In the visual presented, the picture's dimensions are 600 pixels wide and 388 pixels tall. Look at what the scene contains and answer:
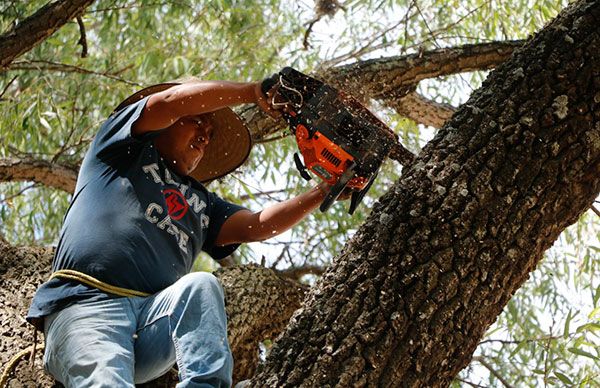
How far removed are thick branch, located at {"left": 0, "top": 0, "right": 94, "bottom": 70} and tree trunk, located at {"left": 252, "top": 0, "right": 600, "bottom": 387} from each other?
1772mm

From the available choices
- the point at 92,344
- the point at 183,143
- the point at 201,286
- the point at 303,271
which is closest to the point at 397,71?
the point at 303,271

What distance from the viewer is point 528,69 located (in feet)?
6.86

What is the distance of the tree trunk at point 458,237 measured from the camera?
1.89m

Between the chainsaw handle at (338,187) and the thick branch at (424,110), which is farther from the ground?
the thick branch at (424,110)

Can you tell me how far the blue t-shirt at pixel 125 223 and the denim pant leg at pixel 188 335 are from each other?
132 millimetres

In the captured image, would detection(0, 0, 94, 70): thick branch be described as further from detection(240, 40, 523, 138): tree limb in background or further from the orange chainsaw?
the orange chainsaw

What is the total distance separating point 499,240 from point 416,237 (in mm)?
185

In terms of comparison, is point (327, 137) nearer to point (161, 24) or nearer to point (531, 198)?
point (531, 198)

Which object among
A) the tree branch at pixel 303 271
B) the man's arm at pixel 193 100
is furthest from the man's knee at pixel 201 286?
the tree branch at pixel 303 271

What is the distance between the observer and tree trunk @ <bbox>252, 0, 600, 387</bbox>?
1.89 m

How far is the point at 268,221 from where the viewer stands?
2867 mm

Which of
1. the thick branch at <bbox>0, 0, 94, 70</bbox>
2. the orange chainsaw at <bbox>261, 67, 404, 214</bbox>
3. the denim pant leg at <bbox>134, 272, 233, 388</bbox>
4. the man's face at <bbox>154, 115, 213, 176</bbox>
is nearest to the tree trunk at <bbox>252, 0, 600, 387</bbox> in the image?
the denim pant leg at <bbox>134, 272, 233, 388</bbox>

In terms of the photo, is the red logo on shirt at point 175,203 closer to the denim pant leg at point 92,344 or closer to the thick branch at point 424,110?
the denim pant leg at point 92,344

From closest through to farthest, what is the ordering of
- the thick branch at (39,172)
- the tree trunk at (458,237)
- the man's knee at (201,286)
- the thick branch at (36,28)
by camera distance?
the tree trunk at (458,237)
the man's knee at (201,286)
the thick branch at (36,28)
the thick branch at (39,172)
